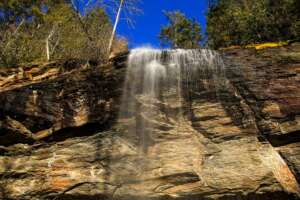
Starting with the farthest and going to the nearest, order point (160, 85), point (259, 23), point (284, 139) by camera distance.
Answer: point (259, 23)
point (160, 85)
point (284, 139)

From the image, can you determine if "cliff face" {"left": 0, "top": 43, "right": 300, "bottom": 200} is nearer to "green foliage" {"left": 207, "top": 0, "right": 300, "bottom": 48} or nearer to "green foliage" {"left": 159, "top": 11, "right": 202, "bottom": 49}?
"green foliage" {"left": 207, "top": 0, "right": 300, "bottom": 48}

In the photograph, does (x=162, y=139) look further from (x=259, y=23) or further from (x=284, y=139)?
(x=259, y=23)

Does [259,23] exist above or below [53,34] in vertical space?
below

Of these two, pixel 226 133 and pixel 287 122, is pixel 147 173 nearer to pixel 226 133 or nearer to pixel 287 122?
pixel 226 133

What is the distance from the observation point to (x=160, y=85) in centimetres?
1238

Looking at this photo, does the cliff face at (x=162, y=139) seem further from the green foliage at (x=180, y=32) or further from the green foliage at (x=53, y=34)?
the green foliage at (x=180, y=32)

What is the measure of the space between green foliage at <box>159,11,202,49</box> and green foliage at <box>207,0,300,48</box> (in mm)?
3460

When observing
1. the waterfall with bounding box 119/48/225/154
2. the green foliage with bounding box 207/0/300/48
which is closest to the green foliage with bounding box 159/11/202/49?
the green foliage with bounding box 207/0/300/48

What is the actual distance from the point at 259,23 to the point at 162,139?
9.42 meters

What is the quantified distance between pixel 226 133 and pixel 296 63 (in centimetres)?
283

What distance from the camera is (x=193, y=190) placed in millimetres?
10922

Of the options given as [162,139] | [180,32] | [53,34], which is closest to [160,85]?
[162,139]

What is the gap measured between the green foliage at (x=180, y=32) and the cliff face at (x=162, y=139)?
12685 millimetres

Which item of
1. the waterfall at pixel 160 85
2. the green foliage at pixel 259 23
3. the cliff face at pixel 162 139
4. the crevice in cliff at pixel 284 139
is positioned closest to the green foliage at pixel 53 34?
the waterfall at pixel 160 85
